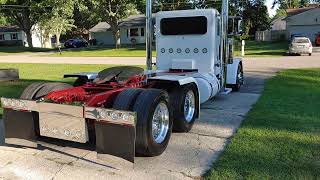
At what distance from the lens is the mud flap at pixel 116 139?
15.4ft

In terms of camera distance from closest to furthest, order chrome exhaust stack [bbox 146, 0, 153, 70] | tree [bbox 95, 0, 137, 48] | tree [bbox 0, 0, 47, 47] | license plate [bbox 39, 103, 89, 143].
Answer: license plate [bbox 39, 103, 89, 143] < chrome exhaust stack [bbox 146, 0, 153, 70] < tree [bbox 95, 0, 137, 48] < tree [bbox 0, 0, 47, 47]

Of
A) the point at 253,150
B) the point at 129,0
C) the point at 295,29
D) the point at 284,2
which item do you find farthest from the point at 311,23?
the point at 253,150

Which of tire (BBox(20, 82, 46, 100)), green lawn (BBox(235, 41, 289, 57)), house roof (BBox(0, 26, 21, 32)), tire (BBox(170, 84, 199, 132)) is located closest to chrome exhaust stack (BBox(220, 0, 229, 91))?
tire (BBox(170, 84, 199, 132))

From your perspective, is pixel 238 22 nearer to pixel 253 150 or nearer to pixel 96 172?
pixel 253 150

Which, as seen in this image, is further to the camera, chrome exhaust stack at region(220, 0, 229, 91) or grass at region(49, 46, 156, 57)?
grass at region(49, 46, 156, 57)

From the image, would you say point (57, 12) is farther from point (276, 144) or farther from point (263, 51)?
point (276, 144)

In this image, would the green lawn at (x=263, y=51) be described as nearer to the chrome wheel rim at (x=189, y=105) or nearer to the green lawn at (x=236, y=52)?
the green lawn at (x=236, y=52)

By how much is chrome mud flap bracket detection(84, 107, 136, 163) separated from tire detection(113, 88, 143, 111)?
0.43 metres

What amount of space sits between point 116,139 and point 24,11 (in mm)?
50962

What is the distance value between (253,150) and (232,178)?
1.08 m

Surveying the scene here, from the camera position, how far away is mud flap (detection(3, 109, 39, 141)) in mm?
5449

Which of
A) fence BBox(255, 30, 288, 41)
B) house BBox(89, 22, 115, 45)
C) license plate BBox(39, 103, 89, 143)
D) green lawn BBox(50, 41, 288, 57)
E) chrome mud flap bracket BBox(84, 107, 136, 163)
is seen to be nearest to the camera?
chrome mud flap bracket BBox(84, 107, 136, 163)

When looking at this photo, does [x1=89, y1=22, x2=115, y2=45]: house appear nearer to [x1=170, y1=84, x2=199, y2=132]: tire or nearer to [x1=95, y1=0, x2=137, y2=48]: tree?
[x1=95, y1=0, x2=137, y2=48]: tree

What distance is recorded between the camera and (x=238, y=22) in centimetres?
1004
